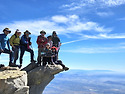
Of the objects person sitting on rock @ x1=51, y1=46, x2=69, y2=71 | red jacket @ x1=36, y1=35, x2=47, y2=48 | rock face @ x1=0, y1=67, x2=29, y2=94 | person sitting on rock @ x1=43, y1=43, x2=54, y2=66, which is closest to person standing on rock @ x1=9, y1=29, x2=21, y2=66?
red jacket @ x1=36, y1=35, x2=47, y2=48

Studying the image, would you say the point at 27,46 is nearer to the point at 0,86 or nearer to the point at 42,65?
the point at 42,65

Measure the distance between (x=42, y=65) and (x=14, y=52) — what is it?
2.71m

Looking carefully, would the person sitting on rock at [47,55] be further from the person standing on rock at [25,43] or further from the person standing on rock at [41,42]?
the person standing on rock at [25,43]

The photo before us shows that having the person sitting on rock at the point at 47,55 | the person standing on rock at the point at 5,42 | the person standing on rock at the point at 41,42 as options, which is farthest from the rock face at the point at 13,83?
the person standing on rock at the point at 41,42

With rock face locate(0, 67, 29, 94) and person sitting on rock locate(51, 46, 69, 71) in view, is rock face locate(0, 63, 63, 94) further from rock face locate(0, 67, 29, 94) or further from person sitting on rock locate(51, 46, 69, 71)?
person sitting on rock locate(51, 46, 69, 71)

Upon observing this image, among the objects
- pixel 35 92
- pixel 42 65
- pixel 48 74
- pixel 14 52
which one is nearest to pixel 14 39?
pixel 14 52

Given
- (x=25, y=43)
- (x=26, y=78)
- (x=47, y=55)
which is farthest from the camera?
(x=25, y=43)

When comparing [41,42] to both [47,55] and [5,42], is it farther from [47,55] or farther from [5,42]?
[5,42]

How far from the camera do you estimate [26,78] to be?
1219cm

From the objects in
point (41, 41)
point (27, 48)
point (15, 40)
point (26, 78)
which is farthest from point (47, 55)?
point (15, 40)

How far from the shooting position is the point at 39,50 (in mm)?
13406

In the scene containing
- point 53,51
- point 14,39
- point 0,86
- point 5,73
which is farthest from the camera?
point 53,51

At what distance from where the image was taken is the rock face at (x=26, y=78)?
10.7 m

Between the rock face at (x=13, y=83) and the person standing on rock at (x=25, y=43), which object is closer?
the rock face at (x=13, y=83)
